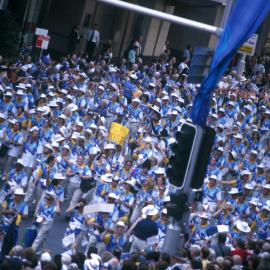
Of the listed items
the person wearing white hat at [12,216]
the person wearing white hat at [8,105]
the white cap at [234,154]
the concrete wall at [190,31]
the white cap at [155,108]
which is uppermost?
the concrete wall at [190,31]

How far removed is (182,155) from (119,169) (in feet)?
28.8

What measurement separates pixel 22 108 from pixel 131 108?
3378 mm

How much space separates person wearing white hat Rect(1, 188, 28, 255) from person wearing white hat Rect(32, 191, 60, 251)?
0.33 metres

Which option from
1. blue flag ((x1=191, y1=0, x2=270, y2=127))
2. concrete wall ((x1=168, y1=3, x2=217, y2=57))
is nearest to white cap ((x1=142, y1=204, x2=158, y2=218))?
blue flag ((x1=191, y1=0, x2=270, y2=127))

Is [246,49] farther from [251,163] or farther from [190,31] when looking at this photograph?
[190,31]

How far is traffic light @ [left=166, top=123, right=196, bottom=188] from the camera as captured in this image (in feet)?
46.7

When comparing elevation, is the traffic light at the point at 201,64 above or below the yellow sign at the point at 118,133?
above

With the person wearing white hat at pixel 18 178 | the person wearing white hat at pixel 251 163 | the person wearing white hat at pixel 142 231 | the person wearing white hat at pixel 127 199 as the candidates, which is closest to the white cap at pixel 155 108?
the person wearing white hat at pixel 251 163

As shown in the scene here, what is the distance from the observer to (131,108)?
2759 centimetres

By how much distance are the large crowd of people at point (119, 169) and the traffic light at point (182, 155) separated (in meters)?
1.30

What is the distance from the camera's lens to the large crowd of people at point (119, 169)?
17234 mm

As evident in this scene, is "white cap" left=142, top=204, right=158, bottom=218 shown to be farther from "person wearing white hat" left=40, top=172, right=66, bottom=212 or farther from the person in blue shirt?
"person wearing white hat" left=40, top=172, right=66, bottom=212

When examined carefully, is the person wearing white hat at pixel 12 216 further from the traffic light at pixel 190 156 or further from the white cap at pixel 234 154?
the white cap at pixel 234 154

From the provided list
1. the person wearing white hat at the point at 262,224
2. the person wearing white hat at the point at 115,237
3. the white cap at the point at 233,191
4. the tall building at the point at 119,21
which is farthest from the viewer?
the tall building at the point at 119,21
